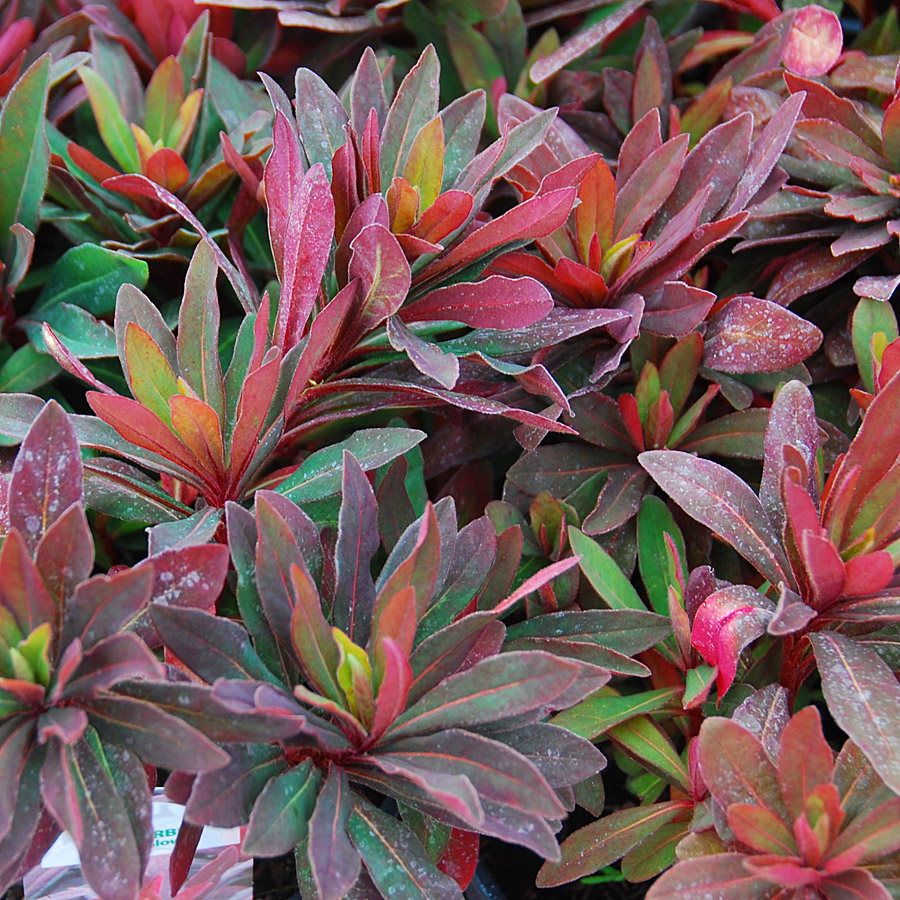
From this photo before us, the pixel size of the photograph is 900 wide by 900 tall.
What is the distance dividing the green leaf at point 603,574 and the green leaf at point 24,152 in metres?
0.75

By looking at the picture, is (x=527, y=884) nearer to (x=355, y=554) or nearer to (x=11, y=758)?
(x=355, y=554)

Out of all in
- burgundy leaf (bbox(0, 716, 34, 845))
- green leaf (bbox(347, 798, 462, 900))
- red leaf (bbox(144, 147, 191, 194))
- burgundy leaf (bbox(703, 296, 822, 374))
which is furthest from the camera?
red leaf (bbox(144, 147, 191, 194))

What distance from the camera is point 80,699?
66 centimetres

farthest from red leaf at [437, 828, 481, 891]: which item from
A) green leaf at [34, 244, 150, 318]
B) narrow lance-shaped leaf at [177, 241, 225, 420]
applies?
green leaf at [34, 244, 150, 318]

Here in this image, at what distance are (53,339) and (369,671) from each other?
16.6 inches

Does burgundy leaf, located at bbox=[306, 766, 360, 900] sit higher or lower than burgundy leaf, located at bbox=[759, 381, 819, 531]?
lower

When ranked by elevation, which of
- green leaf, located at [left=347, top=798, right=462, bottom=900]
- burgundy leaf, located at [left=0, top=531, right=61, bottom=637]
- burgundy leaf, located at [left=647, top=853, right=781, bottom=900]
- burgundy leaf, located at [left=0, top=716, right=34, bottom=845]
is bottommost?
green leaf, located at [left=347, top=798, right=462, bottom=900]

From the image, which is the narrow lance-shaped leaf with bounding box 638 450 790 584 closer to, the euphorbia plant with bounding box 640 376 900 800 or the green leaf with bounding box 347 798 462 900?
the euphorbia plant with bounding box 640 376 900 800

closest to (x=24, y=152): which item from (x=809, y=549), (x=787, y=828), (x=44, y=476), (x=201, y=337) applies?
(x=201, y=337)

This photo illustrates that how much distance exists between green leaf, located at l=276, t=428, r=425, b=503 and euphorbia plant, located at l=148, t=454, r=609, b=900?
0.20 feet

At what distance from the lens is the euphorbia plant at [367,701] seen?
626 millimetres

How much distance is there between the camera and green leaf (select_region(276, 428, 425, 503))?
2.60ft

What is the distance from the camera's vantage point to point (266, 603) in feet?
2.30

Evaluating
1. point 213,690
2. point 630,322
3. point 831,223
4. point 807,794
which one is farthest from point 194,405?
point 831,223
